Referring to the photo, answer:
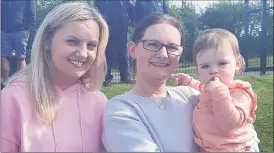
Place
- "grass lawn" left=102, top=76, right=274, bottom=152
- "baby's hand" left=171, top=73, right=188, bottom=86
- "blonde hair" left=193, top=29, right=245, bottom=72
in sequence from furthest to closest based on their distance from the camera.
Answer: "grass lawn" left=102, top=76, right=274, bottom=152, "baby's hand" left=171, top=73, right=188, bottom=86, "blonde hair" left=193, top=29, right=245, bottom=72

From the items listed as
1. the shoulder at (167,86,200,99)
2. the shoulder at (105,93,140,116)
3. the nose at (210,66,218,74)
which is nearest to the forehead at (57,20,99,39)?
the shoulder at (105,93,140,116)

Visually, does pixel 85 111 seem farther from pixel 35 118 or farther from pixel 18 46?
pixel 18 46

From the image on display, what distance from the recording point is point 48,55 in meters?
1.88

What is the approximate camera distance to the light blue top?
5.28ft

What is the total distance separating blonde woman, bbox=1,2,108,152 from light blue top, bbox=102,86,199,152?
6.5 inches

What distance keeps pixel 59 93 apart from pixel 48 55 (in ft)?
0.60

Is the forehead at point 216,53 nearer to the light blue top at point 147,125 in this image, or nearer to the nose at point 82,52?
the light blue top at point 147,125

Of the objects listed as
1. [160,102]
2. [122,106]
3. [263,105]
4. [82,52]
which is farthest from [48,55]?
[263,105]

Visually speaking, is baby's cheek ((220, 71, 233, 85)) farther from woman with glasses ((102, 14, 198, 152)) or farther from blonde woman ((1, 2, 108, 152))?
blonde woman ((1, 2, 108, 152))

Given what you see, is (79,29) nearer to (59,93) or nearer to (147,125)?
(59,93)

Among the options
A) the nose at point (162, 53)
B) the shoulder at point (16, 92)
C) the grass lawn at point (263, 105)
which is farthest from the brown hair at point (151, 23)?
the grass lawn at point (263, 105)

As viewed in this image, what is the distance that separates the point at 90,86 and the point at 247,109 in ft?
2.49

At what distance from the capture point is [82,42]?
182 cm

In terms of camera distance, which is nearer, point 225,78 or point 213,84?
point 213,84
